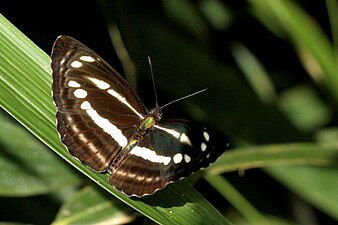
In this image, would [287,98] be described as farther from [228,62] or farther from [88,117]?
[88,117]

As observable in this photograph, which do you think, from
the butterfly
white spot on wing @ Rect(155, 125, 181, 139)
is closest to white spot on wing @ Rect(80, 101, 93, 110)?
the butterfly

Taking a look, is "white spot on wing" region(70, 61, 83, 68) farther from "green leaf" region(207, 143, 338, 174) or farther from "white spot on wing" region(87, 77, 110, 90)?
"green leaf" region(207, 143, 338, 174)

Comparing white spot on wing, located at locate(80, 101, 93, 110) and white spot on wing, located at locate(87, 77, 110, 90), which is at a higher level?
white spot on wing, located at locate(87, 77, 110, 90)

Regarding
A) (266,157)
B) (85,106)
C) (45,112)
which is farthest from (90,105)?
(266,157)

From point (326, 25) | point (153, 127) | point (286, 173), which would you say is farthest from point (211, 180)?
point (326, 25)

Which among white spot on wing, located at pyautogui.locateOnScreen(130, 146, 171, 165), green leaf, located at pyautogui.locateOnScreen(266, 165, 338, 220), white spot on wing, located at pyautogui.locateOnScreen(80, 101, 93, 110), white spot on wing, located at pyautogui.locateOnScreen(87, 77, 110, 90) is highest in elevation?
green leaf, located at pyautogui.locateOnScreen(266, 165, 338, 220)

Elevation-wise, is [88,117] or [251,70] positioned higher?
[251,70]
